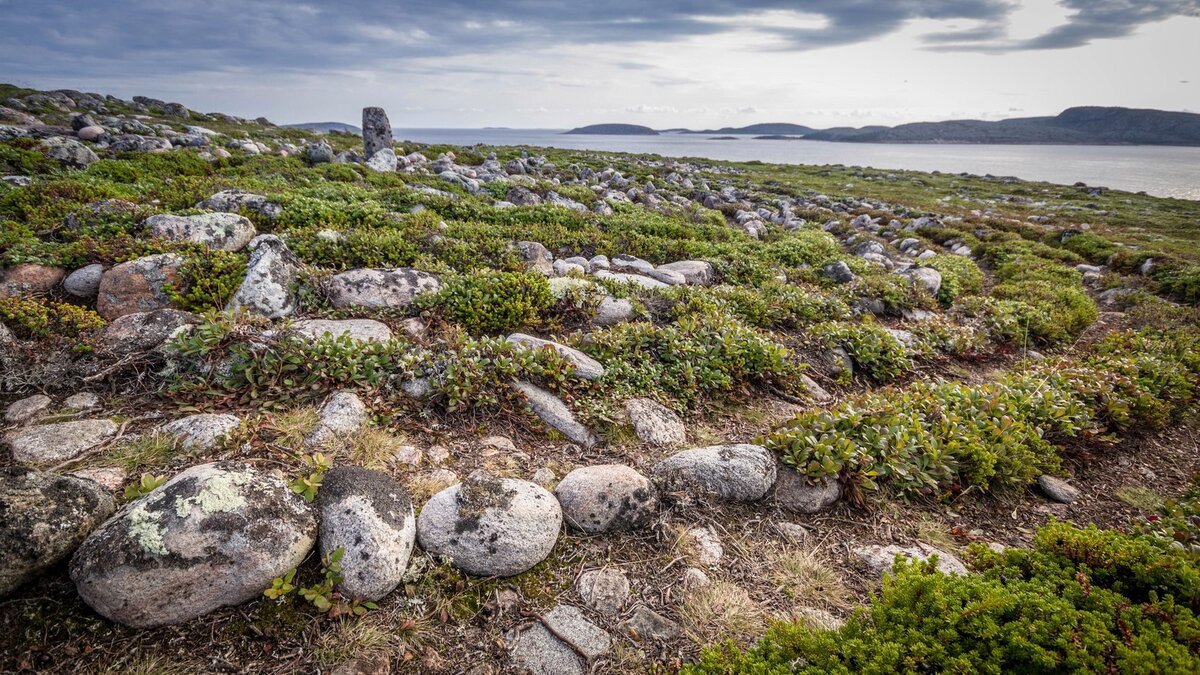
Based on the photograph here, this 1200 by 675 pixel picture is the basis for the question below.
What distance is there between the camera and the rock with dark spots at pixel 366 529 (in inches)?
146

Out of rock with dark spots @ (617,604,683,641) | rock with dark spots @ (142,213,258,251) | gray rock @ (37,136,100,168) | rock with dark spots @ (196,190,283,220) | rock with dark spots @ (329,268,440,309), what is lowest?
rock with dark spots @ (617,604,683,641)

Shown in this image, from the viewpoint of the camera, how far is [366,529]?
386cm

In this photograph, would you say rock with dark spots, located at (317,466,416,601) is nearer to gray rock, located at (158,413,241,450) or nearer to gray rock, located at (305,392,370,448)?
gray rock, located at (305,392,370,448)

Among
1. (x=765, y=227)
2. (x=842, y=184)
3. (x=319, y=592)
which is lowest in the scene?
(x=319, y=592)

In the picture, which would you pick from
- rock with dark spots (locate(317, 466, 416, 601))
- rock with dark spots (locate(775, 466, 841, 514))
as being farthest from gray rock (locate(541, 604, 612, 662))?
rock with dark spots (locate(775, 466, 841, 514))

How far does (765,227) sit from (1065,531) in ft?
63.4

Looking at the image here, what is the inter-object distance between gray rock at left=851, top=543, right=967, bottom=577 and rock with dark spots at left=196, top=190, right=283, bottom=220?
12622mm

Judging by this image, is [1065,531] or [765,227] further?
[765,227]

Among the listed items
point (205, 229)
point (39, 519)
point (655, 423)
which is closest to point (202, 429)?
point (39, 519)

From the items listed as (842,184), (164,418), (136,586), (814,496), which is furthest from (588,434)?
(842,184)

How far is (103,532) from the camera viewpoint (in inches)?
134

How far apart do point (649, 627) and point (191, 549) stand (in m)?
3.30

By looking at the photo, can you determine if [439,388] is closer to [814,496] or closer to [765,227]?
[814,496]

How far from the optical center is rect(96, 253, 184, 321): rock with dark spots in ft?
23.5
